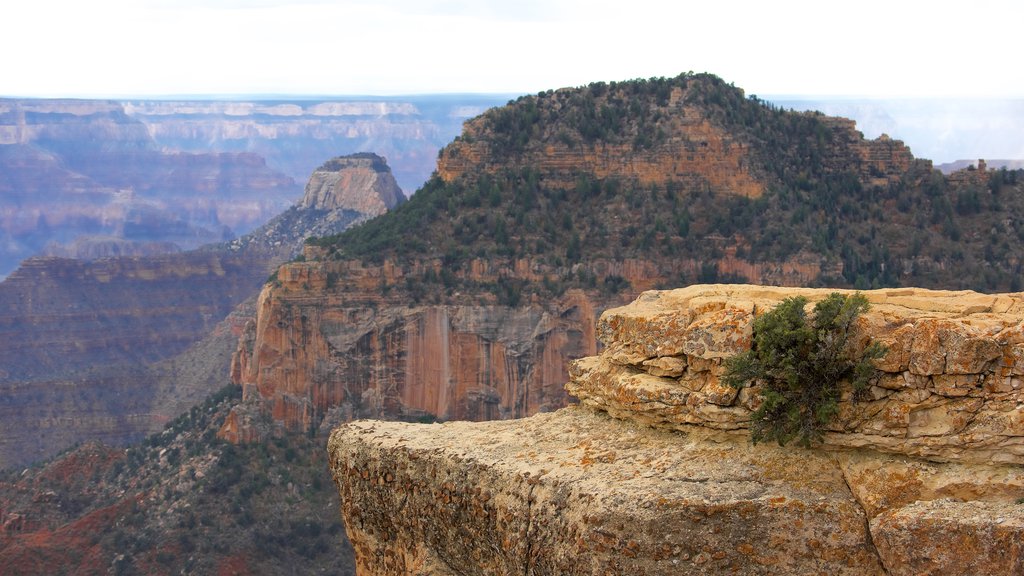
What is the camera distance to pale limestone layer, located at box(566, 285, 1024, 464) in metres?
15.0

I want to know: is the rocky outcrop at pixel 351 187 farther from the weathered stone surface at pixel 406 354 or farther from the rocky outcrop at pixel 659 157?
the weathered stone surface at pixel 406 354

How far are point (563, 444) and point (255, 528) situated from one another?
45377 mm

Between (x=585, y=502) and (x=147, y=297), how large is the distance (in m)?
143

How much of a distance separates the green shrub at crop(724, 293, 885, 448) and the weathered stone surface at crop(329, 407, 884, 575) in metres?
0.37

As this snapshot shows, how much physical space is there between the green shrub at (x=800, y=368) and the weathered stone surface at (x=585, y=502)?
14.6 inches

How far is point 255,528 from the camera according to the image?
60938mm

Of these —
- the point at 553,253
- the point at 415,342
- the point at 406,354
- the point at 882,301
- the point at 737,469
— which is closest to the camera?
the point at 737,469

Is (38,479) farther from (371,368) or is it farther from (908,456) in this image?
(908,456)

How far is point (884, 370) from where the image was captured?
15461 mm

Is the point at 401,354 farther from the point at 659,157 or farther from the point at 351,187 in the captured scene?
the point at 351,187

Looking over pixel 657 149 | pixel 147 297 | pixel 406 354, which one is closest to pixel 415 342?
pixel 406 354

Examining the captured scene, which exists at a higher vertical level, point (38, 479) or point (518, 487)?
point (518, 487)

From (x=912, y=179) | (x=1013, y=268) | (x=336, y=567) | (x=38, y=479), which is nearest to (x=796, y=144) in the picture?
(x=912, y=179)

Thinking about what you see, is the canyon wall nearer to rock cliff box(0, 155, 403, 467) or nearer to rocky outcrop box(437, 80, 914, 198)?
rocky outcrop box(437, 80, 914, 198)
